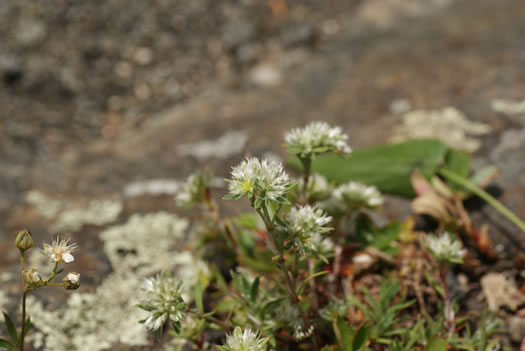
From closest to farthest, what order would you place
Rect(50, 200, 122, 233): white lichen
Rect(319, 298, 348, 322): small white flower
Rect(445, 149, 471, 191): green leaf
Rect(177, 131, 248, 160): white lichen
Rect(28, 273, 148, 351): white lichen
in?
1. Rect(319, 298, 348, 322): small white flower
2. Rect(28, 273, 148, 351): white lichen
3. Rect(445, 149, 471, 191): green leaf
4. Rect(50, 200, 122, 233): white lichen
5. Rect(177, 131, 248, 160): white lichen

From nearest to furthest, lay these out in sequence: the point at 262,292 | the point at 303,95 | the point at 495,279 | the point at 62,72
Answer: the point at 262,292 < the point at 495,279 < the point at 303,95 < the point at 62,72

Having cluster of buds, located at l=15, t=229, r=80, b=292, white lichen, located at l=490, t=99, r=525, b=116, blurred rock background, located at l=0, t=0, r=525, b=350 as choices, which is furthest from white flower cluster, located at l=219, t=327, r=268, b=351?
white lichen, located at l=490, t=99, r=525, b=116

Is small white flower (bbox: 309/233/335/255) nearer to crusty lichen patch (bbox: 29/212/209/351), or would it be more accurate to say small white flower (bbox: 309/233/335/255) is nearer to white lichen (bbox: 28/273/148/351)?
crusty lichen patch (bbox: 29/212/209/351)

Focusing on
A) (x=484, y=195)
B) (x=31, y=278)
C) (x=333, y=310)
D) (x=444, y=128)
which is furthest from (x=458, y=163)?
(x=31, y=278)

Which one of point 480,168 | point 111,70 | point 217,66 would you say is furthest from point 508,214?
point 111,70

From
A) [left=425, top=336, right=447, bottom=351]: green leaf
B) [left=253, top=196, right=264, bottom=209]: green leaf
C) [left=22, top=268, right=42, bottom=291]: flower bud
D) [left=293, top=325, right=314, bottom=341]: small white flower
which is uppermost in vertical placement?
[left=253, top=196, right=264, bottom=209]: green leaf

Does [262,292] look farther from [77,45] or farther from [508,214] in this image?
[77,45]
